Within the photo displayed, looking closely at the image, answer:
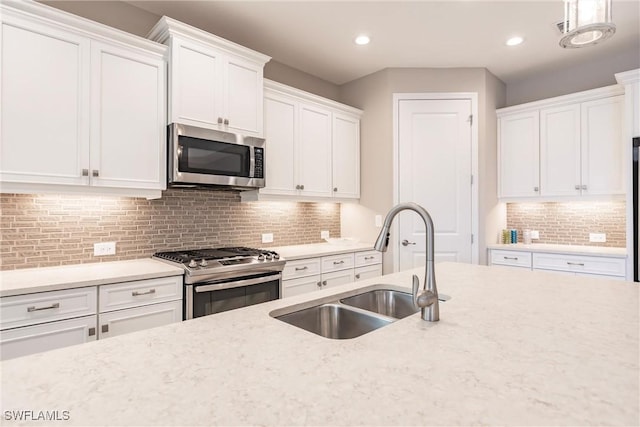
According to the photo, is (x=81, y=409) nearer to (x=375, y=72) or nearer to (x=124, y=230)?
(x=124, y=230)

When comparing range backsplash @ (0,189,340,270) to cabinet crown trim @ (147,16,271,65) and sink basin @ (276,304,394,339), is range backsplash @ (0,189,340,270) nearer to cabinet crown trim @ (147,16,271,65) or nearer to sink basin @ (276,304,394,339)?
cabinet crown trim @ (147,16,271,65)

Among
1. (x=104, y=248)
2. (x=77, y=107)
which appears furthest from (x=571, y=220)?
(x=77, y=107)

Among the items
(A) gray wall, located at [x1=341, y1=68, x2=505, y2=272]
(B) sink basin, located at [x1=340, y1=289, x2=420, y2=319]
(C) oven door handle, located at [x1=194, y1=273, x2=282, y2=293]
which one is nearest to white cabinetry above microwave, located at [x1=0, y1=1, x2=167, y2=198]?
(C) oven door handle, located at [x1=194, y1=273, x2=282, y2=293]

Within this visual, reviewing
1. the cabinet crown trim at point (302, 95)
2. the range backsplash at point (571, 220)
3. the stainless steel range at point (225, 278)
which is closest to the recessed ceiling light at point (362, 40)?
the cabinet crown trim at point (302, 95)

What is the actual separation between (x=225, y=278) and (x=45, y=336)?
0.98m

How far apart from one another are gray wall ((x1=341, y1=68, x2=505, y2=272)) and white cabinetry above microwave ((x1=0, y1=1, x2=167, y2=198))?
2.28 meters

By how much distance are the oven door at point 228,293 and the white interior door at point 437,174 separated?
1679 mm

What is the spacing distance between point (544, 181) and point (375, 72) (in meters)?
2.14

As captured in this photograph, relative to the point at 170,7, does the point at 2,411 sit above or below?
below

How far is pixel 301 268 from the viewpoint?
3.02m

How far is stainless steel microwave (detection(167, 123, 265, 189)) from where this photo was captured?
8.04ft

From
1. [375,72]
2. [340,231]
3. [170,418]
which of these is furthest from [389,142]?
[170,418]

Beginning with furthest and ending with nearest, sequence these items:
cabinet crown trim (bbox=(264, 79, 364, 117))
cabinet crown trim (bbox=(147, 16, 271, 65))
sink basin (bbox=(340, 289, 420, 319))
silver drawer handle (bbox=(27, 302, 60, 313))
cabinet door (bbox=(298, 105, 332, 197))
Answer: cabinet door (bbox=(298, 105, 332, 197)) → cabinet crown trim (bbox=(264, 79, 364, 117)) → cabinet crown trim (bbox=(147, 16, 271, 65)) → silver drawer handle (bbox=(27, 302, 60, 313)) → sink basin (bbox=(340, 289, 420, 319))

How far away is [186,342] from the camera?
957mm
